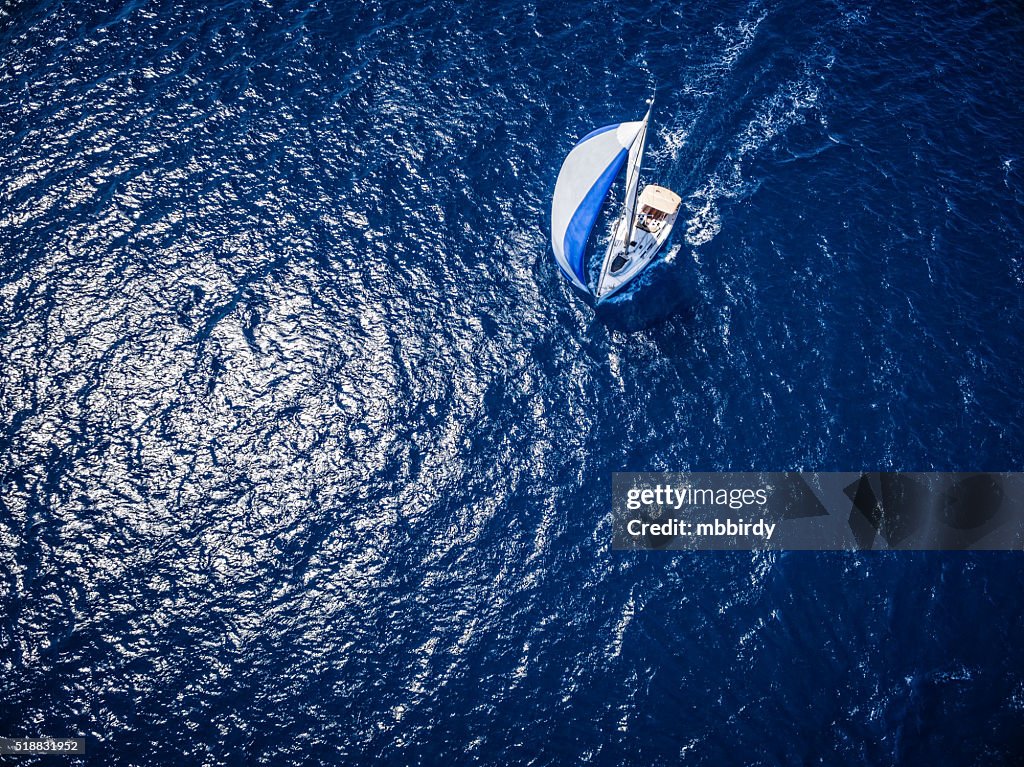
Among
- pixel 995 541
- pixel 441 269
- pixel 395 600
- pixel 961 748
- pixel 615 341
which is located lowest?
pixel 961 748

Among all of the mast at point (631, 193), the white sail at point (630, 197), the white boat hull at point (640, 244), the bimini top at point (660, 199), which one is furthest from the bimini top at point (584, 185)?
the bimini top at point (660, 199)

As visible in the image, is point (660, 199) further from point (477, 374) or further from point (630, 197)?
point (477, 374)

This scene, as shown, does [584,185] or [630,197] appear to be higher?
[584,185]

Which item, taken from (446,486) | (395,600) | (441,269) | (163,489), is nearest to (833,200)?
(441,269)

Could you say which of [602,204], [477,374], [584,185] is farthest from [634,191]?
[477,374]

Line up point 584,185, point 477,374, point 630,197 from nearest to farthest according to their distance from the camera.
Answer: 1. point 584,185
2. point 477,374
3. point 630,197

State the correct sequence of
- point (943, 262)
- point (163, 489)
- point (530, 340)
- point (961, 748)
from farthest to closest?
point (943, 262)
point (530, 340)
point (163, 489)
point (961, 748)

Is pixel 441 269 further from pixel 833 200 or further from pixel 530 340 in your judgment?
pixel 833 200

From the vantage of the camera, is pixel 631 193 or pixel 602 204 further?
pixel 602 204

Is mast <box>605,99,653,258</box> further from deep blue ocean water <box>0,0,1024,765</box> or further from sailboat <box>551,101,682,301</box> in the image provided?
deep blue ocean water <box>0,0,1024,765</box>
